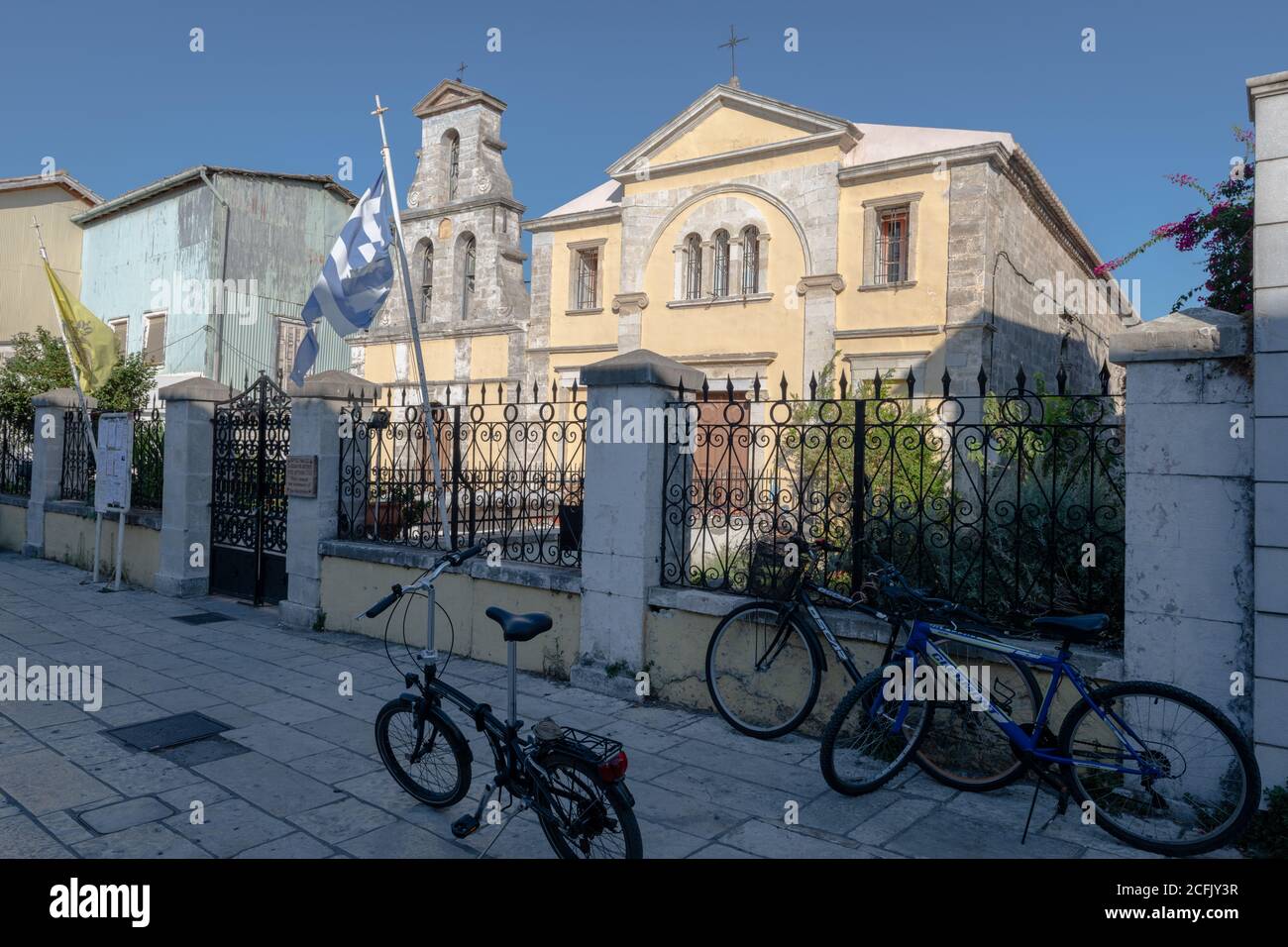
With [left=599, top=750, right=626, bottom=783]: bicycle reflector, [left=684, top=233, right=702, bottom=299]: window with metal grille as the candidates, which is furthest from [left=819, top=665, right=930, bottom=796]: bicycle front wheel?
[left=684, top=233, right=702, bottom=299]: window with metal grille

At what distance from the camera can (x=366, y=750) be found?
5.30 m

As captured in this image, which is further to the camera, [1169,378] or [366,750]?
[366,750]

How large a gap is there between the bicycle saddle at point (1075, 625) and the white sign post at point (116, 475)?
1088 centimetres

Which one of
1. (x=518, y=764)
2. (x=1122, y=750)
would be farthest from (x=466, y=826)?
(x=1122, y=750)

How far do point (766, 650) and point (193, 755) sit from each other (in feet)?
11.5

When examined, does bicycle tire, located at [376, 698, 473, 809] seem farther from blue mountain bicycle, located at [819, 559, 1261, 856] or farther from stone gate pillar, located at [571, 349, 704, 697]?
stone gate pillar, located at [571, 349, 704, 697]

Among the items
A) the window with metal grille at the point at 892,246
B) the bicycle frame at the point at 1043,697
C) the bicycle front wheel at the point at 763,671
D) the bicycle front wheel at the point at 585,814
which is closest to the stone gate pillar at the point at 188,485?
the bicycle front wheel at the point at 763,671

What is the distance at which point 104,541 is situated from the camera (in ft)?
40.7

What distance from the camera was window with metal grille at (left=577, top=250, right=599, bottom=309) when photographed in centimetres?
2156

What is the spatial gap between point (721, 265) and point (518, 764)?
17.0 metres

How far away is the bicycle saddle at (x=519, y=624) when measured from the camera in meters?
3.74

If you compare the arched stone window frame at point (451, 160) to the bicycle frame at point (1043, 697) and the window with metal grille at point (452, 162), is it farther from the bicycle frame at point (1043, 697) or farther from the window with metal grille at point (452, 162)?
the bicycle frame at point (1043, 697)
